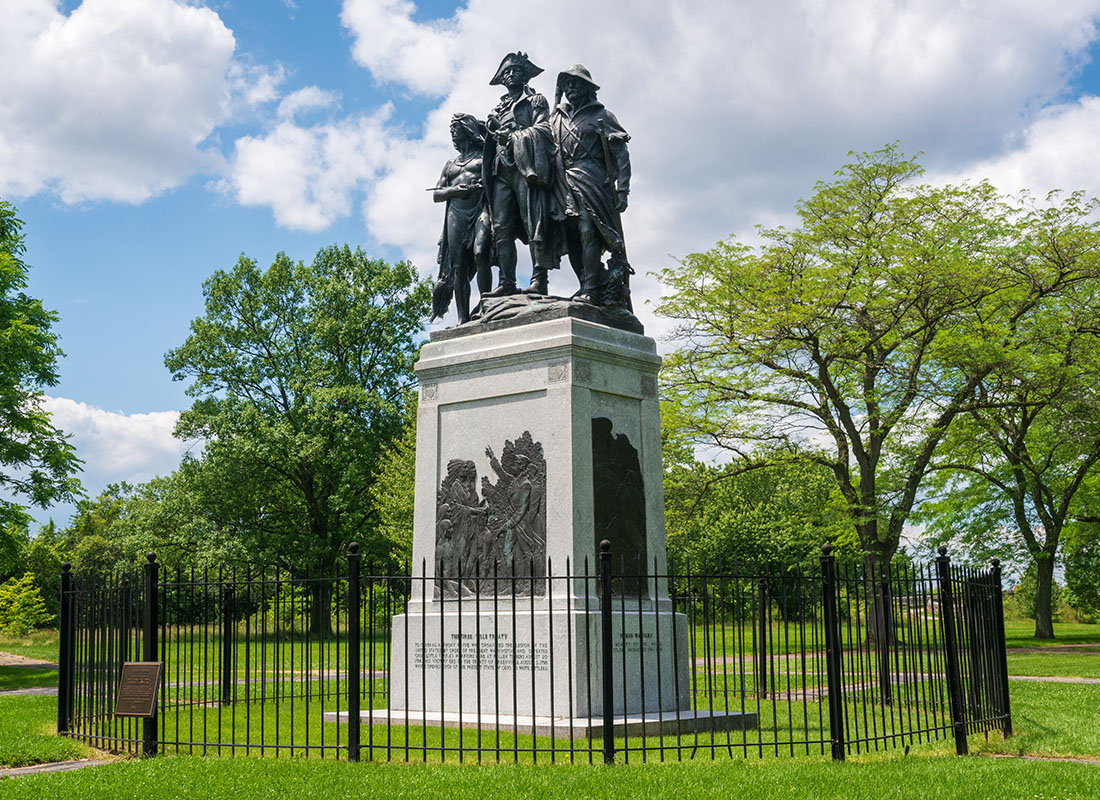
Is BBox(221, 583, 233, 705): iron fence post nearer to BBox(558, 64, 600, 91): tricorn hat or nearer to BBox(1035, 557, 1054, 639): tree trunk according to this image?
BBox(558, 64, 600, 91): tricorn hat

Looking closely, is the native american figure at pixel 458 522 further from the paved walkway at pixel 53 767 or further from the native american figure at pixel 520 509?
the paved walkway at pixel 53 767

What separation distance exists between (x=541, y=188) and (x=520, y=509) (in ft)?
14.0

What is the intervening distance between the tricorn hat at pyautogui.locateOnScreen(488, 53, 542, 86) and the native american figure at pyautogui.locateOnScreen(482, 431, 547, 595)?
5.30 meters

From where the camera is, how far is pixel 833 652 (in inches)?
371

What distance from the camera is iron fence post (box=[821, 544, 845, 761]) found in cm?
936

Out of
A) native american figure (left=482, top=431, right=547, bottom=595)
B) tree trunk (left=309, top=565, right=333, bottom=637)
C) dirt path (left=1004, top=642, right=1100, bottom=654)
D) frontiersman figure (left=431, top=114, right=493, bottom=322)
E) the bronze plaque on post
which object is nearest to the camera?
tree trunk (left=309, top=565, right=333, bottom=637)

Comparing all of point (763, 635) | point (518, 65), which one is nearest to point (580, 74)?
point (518, 65)

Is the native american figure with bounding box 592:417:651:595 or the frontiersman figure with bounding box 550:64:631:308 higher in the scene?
the frontiersman figure with bounding box 550:64:631:308

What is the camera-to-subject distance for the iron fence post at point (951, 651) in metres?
10.3

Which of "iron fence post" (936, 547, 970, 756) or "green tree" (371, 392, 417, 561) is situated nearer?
"iron fence post" (936, 547, 970, 756)

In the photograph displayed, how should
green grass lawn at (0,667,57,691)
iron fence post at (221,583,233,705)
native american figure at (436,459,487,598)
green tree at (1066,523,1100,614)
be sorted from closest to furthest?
native american figure at (436,459,487,598) → iron fence post at (221,583,233,705) → green grass lawn at (0,667,57,691) → green tree at (1066,523,1100,614)

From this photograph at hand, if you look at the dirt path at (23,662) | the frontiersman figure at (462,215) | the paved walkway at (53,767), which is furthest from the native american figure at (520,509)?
the dirt path at (23,662)

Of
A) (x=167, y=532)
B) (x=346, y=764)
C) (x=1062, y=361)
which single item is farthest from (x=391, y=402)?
(x=346, y=764)

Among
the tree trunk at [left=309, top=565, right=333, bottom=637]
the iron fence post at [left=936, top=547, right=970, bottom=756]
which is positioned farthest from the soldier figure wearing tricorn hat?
the iron fence post at [left=936, top=547, right=970, bottom=756]
